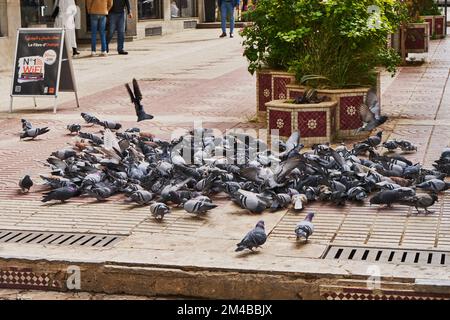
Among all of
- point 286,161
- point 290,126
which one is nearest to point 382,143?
point 290,126

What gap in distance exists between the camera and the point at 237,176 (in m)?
7.36

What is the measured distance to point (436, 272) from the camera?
5.19m

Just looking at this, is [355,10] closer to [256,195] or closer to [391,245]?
[256,195]

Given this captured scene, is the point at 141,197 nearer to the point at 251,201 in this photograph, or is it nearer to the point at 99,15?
the point at 251,201

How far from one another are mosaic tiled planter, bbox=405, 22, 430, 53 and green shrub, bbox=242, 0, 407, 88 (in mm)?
8054

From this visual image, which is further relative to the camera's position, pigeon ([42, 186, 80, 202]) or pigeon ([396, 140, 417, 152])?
pigeon ([396, 140, 417, 152])

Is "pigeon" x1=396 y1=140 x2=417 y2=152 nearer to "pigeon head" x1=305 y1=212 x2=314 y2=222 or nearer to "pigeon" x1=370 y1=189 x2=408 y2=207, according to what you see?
"pigeon" x1=370 y1=189 x2=408 y2=207

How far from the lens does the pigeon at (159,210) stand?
649 centimetres

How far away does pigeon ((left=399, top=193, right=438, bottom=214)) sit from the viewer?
21.5 feet

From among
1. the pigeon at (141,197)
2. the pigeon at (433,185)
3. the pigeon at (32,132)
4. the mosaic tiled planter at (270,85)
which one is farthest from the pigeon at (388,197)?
the pigeon at (32,132)

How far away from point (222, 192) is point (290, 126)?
80.6 inches

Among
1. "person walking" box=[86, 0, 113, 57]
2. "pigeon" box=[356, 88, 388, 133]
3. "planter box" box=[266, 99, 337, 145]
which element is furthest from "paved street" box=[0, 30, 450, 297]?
"person walking" box=[86, 0, 113, 57]

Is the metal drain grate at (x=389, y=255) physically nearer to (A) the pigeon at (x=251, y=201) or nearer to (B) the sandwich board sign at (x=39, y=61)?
(A) the pigeon at (x=251, y=201)

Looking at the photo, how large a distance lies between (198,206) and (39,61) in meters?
6.33
